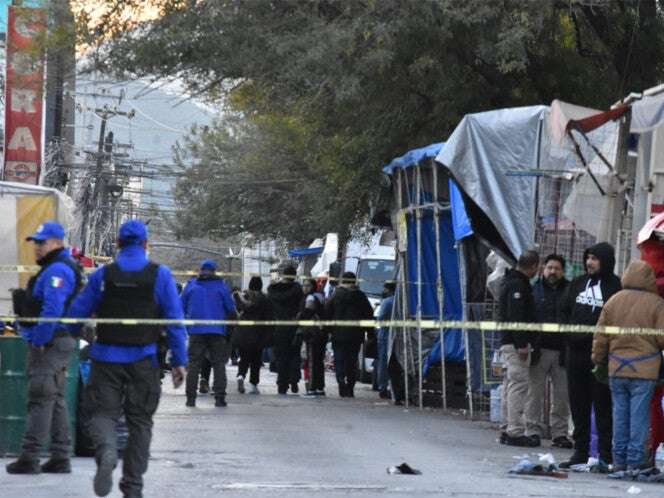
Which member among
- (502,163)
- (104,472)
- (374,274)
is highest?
(502,163)

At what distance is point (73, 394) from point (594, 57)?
12.1 meters

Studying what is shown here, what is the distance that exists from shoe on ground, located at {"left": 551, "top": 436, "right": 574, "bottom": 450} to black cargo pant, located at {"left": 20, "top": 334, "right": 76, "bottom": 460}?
5.66 meters

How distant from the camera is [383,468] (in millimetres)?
12359

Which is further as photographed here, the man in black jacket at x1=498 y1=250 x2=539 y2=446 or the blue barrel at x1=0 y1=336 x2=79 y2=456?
the man in black jacket at x1=498 y1=250 x2=539 y2=446

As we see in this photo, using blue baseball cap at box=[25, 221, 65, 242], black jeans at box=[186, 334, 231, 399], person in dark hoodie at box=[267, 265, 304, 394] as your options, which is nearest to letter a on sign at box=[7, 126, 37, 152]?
person in dark hoodie at box=[267, 265, 304, 394]

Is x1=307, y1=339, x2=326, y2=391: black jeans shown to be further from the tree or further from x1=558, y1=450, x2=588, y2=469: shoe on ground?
x1=558, y1=450, x2=588, y2=469: shoe on ground

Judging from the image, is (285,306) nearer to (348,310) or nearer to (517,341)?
(348,310)

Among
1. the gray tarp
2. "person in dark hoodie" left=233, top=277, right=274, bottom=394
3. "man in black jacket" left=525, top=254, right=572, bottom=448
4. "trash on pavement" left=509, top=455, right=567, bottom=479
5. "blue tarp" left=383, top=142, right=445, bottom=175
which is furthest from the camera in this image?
"person in dark hoodie" left=233, top=277, right=274, bottom=394

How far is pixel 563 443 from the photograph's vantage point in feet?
51.0

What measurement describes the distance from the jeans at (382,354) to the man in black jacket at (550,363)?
7348mm

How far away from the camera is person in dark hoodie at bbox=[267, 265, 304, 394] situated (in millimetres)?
24031

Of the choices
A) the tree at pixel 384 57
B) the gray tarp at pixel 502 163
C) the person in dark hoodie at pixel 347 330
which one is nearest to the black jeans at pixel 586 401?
the gray tarp at pixel 502 163

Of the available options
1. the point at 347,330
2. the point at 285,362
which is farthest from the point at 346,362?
the point at 285,362

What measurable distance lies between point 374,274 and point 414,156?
476 inches
